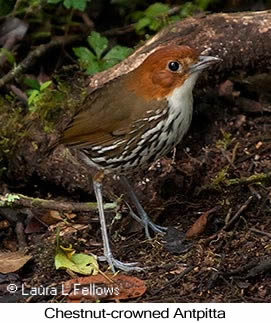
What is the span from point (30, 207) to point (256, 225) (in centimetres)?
126

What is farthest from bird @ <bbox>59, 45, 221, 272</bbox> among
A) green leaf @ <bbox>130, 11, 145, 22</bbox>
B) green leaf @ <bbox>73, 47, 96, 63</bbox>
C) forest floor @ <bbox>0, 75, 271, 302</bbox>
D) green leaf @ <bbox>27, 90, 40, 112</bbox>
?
green leaf @ <bbox>130, 11, 145, 22</bbox>

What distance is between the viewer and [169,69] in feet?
13.7

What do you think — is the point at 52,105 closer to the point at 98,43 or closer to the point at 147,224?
the point at 98,43

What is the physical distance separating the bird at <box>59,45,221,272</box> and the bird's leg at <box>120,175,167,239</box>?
267 millimetres

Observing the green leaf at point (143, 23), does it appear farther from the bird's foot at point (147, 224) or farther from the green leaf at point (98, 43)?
the bird's foot at point (147, 224)

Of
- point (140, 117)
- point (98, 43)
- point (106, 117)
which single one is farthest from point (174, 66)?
point (98, 43)

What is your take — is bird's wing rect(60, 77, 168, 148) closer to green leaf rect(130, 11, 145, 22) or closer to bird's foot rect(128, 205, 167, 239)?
bird's foot rect(128, 205, 167, 239)

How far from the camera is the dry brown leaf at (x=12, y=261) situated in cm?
435

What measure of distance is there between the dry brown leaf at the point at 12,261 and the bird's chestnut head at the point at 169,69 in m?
1.05

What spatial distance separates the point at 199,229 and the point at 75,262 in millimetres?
670

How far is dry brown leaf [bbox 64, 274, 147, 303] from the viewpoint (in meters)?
3.99

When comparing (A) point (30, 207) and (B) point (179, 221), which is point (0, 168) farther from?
(B) point (179, 221)

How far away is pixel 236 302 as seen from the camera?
3838 mm

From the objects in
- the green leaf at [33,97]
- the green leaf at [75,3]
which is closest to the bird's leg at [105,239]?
the green leaf at [33,97]
